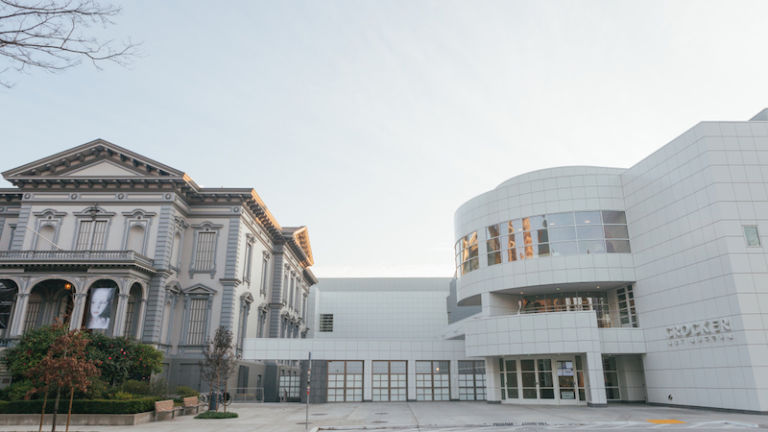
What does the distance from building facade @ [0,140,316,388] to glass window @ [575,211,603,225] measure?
989 inches

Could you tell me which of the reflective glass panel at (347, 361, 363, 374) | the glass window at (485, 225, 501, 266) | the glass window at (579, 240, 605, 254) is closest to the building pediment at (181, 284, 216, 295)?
the reflective glass panel at (347, 361, 363, 374)

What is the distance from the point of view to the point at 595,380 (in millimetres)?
28828

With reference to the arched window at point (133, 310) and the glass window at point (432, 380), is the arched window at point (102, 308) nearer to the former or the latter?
the arched window at point (133, 310)

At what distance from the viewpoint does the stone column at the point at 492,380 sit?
32938 millimetres

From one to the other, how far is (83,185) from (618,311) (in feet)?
131

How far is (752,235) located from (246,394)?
114 ft

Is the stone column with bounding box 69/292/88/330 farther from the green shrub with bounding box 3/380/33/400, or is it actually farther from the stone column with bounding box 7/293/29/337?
the green shrub with bounding box 3/380/33/400

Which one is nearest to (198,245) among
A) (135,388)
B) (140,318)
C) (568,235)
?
(140,318)

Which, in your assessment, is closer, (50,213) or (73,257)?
(73,257)

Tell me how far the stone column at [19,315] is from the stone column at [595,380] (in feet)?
→ 119

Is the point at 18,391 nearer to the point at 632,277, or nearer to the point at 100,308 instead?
the point at 100,308

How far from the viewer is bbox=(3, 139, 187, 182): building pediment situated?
37750 millimetres

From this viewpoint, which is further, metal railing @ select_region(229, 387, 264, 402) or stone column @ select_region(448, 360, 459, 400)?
metal railing @ select_region(229, 387, 264, 402)

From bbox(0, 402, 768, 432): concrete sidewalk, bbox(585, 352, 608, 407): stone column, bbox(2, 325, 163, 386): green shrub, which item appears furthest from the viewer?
bbox(585, 352, 608, 407): stone column
